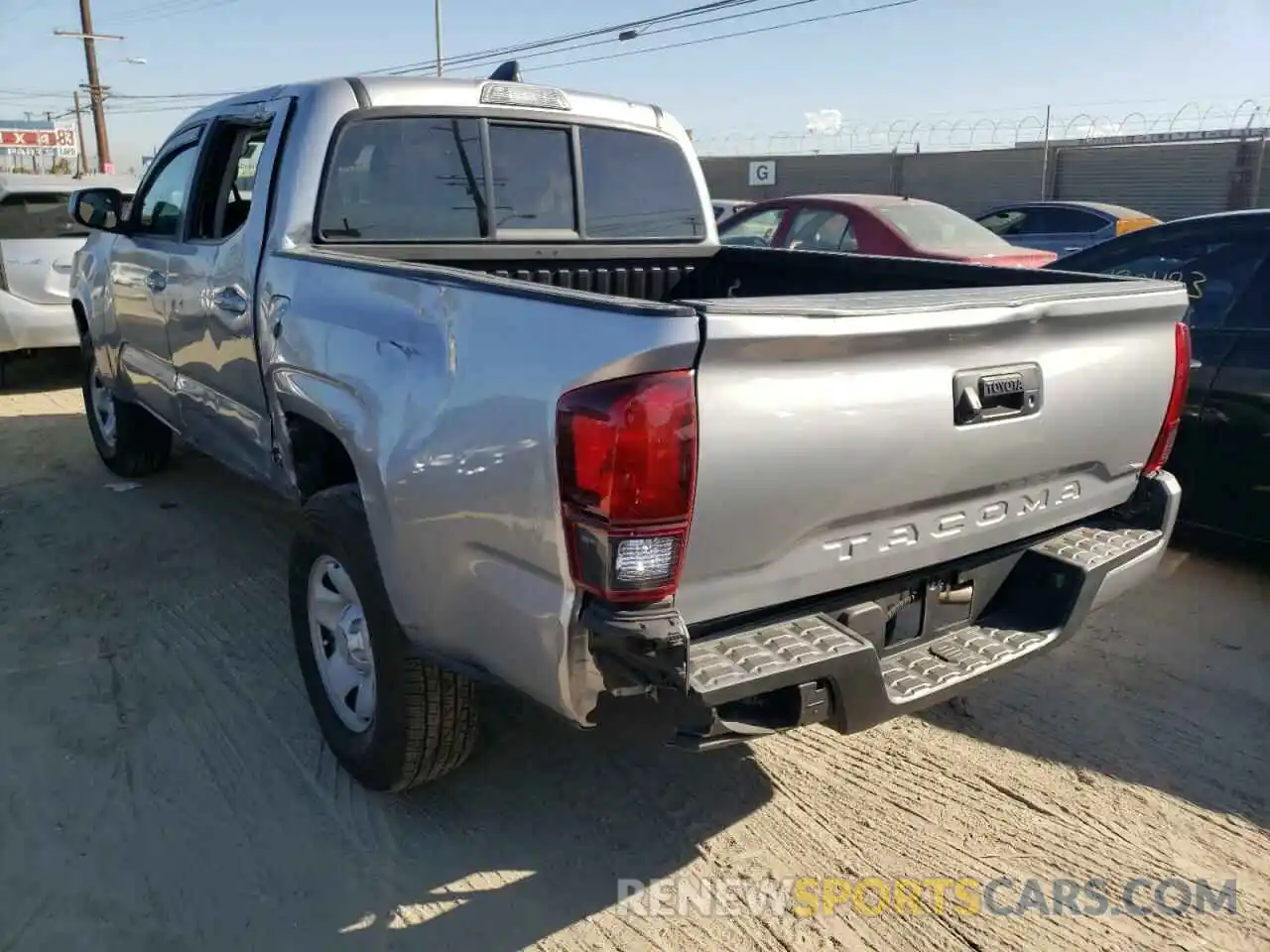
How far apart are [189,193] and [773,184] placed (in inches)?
1134

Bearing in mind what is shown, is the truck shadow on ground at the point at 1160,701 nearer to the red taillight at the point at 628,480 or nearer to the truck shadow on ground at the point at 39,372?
the red taillight at the point at 628,480

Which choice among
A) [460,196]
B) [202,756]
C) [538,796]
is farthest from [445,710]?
[460,196]

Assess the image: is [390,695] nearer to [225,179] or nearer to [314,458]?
[314,458]

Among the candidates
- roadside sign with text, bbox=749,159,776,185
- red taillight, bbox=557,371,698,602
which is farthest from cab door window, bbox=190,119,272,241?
roadside sign with text, bbox=749,159,776,185

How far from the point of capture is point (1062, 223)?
14031 mm

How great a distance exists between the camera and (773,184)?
31578mm

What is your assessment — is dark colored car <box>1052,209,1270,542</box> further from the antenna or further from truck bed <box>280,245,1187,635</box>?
the antenna

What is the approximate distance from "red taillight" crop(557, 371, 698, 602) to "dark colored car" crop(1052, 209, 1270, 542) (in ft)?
11.2

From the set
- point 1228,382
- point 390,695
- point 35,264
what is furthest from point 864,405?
point 35,264

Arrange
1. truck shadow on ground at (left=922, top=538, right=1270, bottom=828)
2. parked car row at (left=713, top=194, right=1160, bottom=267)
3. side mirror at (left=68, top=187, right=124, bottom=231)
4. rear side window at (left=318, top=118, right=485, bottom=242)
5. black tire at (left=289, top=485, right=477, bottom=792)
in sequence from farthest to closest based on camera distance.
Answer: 1. parked car row at (left=713, top=194, right=1160, bottom=267)
2. side mirror at (left=68, top=187, right=124, bottom=231)
3. rear side window at (left=318, top=118, right=485, bottom=242)
4. truck shadow on ground at (left=922, top=538, right=1270, bottom=828)
5. black tire at (left=289, top=485, right=477, bottom=792)

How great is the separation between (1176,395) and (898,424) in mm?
1247

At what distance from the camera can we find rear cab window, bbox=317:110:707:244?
379cm

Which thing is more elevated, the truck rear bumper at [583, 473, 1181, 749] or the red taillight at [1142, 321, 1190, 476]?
the red taillight at [1142, 321, 1190, 476]

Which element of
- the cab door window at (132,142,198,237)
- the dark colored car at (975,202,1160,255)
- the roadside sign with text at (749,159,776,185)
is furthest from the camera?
the roadside sign with text at (749,159,776,185)
